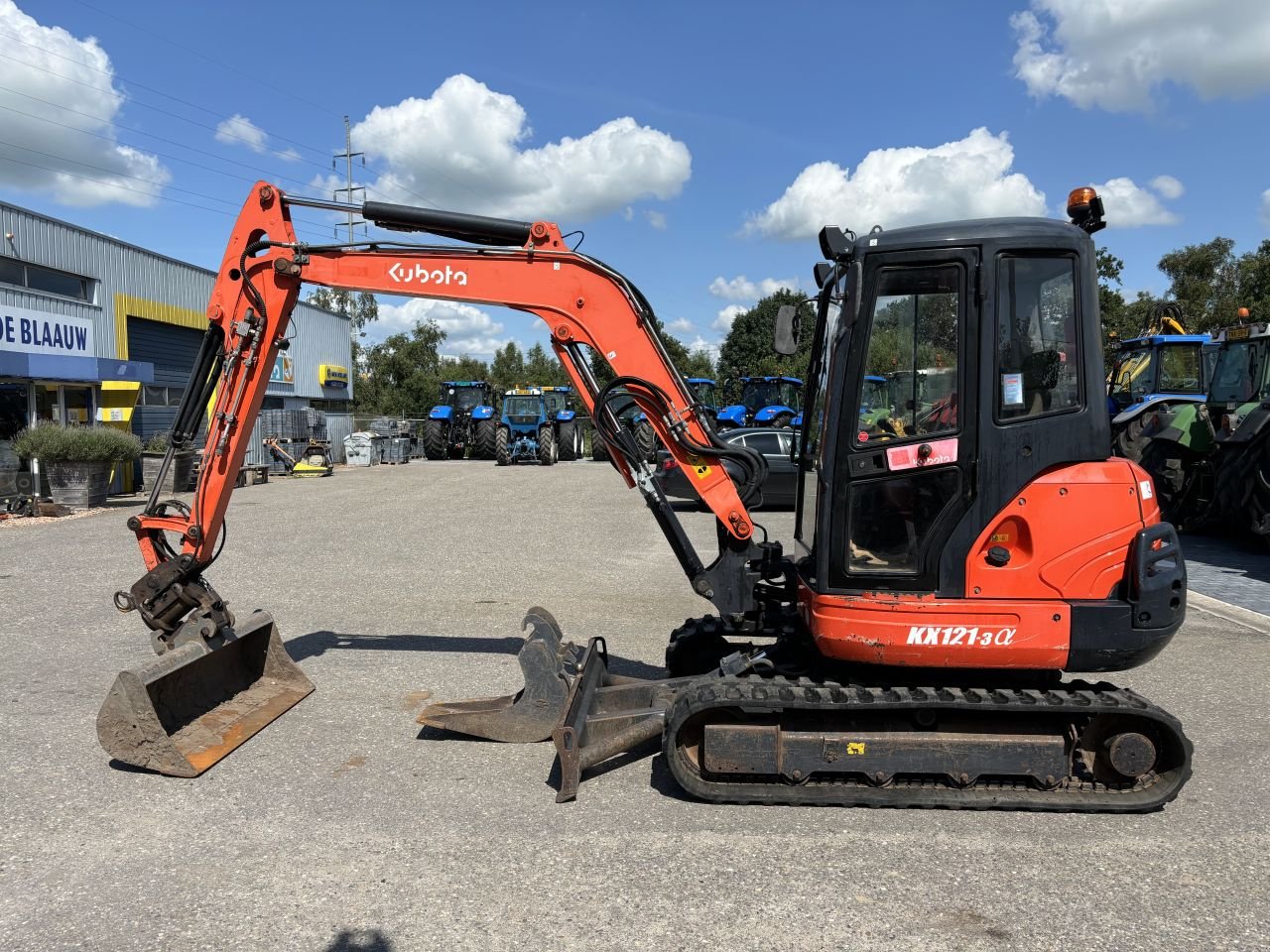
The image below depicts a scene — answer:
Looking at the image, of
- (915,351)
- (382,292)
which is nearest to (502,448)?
(382,292)

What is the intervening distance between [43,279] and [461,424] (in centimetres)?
1859

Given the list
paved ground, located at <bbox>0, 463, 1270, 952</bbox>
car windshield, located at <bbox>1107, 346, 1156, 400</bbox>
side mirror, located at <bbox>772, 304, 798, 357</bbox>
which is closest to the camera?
paved ground, located at <bbox>0, 463, 1270, 952</bbox>

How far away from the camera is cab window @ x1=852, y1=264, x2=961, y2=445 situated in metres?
4.53

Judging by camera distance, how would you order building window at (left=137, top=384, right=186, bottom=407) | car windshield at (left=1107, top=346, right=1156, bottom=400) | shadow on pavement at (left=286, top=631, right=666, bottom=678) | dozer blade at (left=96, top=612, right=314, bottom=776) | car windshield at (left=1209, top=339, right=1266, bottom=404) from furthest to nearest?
building window at (left=137, top=384, right=186, bottom=407) < car windshield at (left=1107, top=346, right=1156, bottom=400) < car windshield at (left=1209, top=339, right=1266, bottom=404) < shadow on pavement at (left=286, top=631, right=666, bottom=678) < dozer blade at (left=96, top=612, right=314, bottom=776)

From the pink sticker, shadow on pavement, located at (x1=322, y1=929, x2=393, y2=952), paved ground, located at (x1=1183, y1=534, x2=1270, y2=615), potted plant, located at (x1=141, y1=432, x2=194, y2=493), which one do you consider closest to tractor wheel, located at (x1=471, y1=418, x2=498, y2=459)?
potted plant, located at (x1=141, y1=432, x2=194, y2=493)

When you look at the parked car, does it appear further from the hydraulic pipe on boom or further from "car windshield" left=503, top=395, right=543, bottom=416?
"car windshield" left=503, top=395, right=543, bottom=416

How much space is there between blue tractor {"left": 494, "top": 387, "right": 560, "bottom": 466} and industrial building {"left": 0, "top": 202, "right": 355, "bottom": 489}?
34.1 feet

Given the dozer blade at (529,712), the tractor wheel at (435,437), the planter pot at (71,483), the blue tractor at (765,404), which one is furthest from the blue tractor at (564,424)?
the dozer blade at (529,712)

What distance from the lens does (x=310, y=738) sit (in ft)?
18.0

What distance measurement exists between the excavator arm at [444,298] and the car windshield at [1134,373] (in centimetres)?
1463

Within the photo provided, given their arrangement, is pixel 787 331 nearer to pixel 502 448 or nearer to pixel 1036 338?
pixel 1036 338

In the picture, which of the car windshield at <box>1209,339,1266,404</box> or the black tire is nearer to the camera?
the car windshield at <box>1209,339,1266,404</box>

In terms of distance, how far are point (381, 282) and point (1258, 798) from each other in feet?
18.9

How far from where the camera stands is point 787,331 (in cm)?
498
